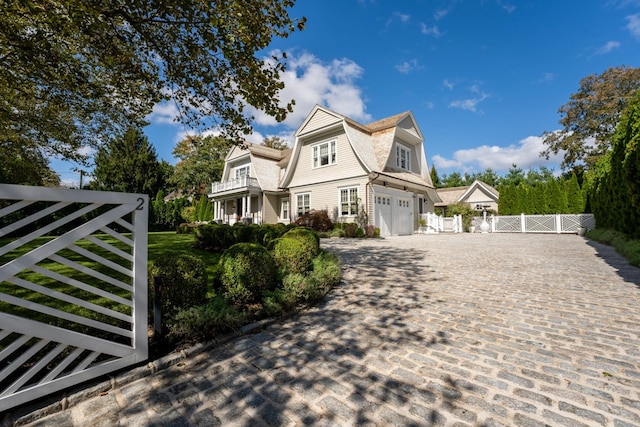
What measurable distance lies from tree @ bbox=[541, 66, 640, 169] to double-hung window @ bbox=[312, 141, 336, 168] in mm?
25053

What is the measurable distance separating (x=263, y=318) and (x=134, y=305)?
1.72 meters

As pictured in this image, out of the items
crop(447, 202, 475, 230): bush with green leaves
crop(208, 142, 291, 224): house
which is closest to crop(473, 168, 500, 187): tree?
crop(447, 202, 475, 230): bush with green leaves

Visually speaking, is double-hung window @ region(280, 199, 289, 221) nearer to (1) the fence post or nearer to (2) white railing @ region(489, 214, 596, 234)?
(2) white railing @ region(489, 214, 596, 234)

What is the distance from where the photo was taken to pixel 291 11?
17.9ft

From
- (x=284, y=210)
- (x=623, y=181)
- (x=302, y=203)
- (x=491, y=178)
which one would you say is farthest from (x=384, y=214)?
(x=491, y=178)

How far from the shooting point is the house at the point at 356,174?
645 inches

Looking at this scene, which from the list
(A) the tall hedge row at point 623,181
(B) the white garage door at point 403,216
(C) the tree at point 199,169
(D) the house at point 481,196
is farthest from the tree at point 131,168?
(A) the tall hedge row at point 623,181

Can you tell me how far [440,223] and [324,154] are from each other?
10.9m

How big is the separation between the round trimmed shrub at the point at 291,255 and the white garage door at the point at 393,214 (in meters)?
11.2

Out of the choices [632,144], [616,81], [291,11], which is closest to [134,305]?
[291,11]

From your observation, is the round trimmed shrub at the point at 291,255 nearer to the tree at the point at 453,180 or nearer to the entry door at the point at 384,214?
the entry door at the point at 384,214

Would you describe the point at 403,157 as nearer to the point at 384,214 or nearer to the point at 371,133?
the point at 371,133

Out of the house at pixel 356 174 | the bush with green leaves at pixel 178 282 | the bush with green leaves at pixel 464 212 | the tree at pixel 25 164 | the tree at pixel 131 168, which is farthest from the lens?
the tree at pixel 131 168

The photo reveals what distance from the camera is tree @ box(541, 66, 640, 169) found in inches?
959
